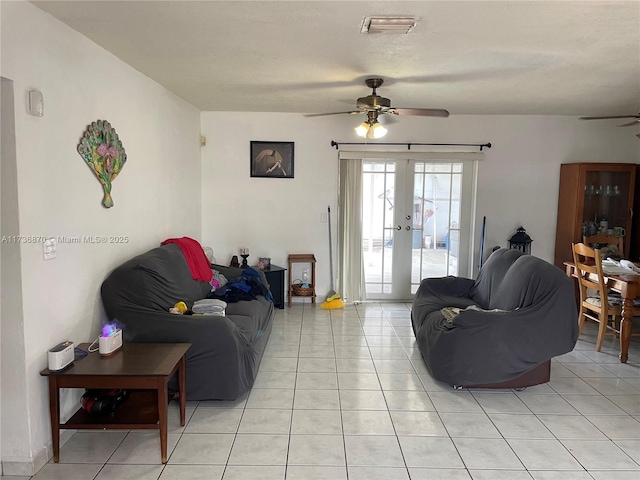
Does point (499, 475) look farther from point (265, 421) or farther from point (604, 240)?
point (604, 240)

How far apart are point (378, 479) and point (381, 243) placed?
3.58 m

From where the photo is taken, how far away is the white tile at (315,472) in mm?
2217

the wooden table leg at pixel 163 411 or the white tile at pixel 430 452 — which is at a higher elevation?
the wooden table leg at pixel 163 411

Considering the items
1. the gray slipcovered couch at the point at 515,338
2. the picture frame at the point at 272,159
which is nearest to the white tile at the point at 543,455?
the gray slipcovered couch at the point at 515,338

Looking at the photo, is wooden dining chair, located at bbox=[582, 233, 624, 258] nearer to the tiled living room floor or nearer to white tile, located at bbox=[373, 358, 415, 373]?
the tiled living room floor

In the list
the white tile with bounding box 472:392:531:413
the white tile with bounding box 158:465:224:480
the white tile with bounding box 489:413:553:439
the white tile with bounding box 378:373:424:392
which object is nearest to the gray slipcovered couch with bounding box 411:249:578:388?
the white tile with bounding box 472:392:531:413

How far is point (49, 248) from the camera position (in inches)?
91.4

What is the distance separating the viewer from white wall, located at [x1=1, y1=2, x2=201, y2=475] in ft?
7.04

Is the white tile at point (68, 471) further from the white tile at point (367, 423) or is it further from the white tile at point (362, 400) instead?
the white tile at point (362, 400)

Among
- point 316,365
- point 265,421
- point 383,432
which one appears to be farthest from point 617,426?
point 265,421

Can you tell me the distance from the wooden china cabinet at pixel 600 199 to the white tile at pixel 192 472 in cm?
460

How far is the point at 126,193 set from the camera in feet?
10.8

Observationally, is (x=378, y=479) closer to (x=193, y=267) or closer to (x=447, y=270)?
(x=193, y=267)

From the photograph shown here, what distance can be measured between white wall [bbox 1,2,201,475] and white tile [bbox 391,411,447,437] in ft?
6.28
